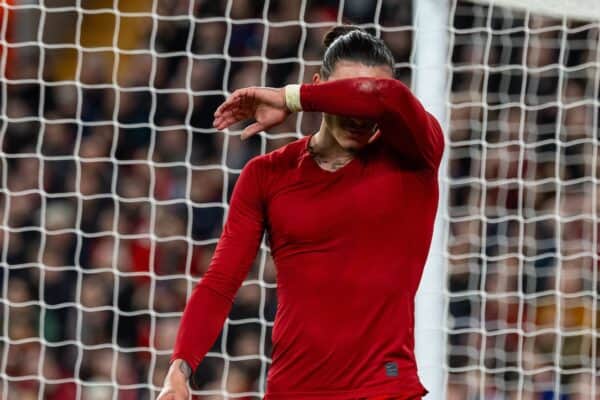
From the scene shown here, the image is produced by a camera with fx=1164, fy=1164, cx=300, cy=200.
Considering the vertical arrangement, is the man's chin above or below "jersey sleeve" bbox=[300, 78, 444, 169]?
below

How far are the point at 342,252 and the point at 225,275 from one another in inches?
8.9

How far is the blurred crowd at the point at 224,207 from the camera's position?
3.86 m

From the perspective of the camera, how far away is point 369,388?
197cm

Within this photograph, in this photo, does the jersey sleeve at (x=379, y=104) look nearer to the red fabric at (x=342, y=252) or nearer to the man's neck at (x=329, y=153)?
the red fabric at (x=342, y=252)

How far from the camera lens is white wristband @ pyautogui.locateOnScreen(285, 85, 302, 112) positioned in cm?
195

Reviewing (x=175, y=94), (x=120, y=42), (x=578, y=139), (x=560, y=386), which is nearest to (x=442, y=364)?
(x=560, y=386)

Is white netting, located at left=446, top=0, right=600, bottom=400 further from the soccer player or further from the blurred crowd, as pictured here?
the soccer player

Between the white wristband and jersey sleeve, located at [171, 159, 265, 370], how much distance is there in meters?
0.22

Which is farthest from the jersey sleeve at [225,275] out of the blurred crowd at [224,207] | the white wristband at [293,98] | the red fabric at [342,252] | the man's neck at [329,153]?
the blurred crowd at [224,207]

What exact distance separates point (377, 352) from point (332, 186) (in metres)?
0.31

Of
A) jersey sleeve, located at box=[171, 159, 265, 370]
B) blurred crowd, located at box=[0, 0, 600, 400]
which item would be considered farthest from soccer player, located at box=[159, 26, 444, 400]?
blurred crowd, located at box=[0, 0, 600, 400]

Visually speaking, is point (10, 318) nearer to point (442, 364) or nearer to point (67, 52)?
point (67, 52)

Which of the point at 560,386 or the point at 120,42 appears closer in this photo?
the point at 560,386

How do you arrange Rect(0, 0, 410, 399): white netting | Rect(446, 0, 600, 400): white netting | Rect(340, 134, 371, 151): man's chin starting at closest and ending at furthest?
1. Rect(340, 134, 371, 151): man's chin
2. Rect(446, 0, 600, 400): white netting
3. Rect(0, 0, 410, 399): white netting
